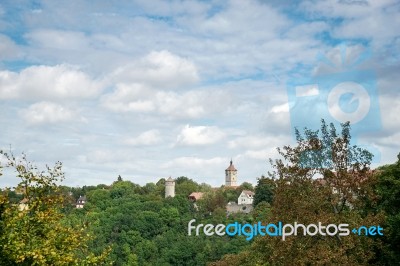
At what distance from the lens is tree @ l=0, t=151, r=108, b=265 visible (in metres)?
12.5

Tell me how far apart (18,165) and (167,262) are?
231 feet

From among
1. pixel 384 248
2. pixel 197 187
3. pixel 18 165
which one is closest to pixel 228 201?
pixel 197 187

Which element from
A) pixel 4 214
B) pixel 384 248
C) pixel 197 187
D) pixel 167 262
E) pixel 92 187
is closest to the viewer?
pixel 4 214

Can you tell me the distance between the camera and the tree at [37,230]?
12.5 metres

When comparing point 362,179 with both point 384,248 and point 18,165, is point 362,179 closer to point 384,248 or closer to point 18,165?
point 384,248

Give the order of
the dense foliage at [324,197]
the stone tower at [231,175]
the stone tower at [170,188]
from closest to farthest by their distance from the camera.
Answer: the dense foliage at [324,197]
the stone tower at [170,188]
the stone tower at [231,175]

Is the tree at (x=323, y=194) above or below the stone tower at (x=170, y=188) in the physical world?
below

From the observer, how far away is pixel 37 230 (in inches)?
546

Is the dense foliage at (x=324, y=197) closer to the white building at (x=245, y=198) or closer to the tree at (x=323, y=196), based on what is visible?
the tree at (x=323, y=196)

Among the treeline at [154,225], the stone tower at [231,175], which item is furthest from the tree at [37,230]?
the stone tower at [231,175]

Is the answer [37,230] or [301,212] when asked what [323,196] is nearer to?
[301,212]

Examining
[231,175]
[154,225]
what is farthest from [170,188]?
[231,175]

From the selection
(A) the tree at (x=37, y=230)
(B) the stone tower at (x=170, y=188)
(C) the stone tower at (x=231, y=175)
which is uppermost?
(C) the stone tower at (x=231, y=175)

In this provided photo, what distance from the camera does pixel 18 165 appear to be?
46.7 feet
